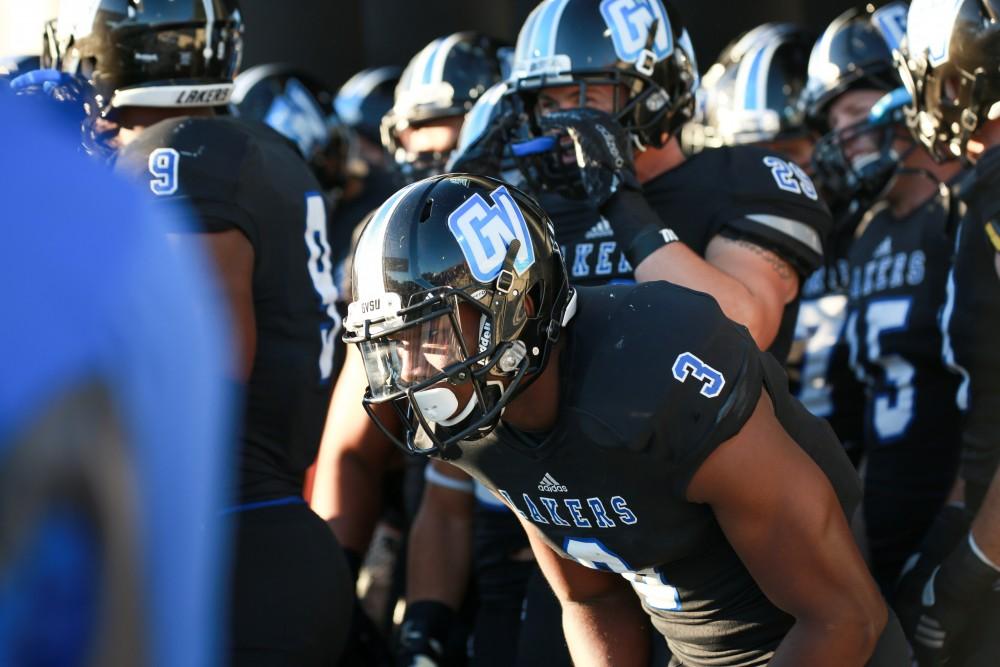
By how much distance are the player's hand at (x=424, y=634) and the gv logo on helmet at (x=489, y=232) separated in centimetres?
141

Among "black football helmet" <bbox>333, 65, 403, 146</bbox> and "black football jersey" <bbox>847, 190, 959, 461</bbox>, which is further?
"black football helmet" <bbox>333, 65, 403, 146</bbox>

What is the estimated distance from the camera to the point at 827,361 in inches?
169

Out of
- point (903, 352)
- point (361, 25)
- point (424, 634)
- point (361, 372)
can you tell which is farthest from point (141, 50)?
point (361, 25)

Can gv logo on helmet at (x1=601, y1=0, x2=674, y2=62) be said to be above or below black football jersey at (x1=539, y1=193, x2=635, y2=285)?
above

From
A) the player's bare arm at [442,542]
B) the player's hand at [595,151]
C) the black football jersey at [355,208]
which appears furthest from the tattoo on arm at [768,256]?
the black football jersey at [355,208]

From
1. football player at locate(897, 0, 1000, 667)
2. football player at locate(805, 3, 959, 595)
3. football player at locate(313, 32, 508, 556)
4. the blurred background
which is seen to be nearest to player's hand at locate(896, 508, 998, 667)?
football player at locate(897, 0, 1000, 667)

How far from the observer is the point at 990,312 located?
289 cm

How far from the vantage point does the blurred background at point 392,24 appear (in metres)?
6.59

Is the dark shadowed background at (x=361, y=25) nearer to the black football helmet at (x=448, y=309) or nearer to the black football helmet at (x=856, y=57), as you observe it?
the black football helmet at (x=856, y=57)

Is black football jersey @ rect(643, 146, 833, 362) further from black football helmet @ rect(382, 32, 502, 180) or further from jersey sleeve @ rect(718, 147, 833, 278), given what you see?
black football helmet @ rect(382, 32, 502, 180)

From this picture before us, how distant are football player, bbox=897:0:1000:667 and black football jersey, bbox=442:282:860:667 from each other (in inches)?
29.3

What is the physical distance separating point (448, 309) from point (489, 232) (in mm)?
157

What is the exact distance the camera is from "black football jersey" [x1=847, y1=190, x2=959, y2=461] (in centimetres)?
351

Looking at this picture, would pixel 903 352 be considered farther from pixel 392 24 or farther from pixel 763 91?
pixel 392 24
